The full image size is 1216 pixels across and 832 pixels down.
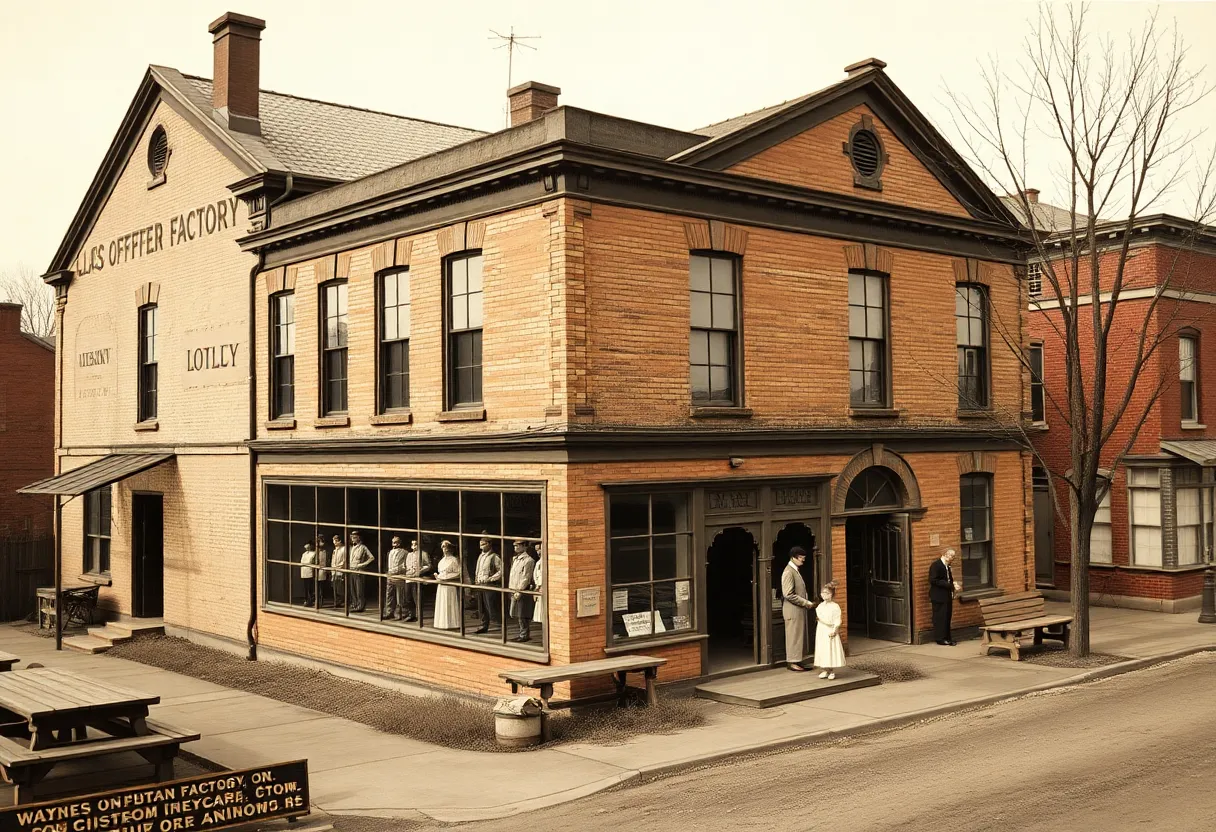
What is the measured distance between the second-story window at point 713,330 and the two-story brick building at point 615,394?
6 cm

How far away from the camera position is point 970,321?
21.3 m

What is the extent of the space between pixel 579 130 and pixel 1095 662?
11.5 m

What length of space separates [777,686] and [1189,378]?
1611 centimetres

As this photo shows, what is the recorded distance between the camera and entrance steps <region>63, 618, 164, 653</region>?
2292 centimetres

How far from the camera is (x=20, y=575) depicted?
92.1 feet

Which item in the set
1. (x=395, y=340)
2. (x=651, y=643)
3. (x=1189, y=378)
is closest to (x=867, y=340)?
(x=651, y=643)

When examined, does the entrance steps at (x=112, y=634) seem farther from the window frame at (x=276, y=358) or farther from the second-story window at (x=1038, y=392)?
the second-story window at (x=1038, y=392)

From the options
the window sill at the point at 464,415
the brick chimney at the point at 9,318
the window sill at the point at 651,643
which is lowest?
the window sill at the point at 651,643

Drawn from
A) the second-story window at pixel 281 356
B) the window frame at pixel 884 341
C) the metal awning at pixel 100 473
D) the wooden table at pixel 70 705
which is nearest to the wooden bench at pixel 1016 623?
the window frame at pixel 884 341

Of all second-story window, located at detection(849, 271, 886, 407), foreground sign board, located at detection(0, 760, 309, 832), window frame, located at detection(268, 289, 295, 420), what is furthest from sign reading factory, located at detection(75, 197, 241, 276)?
foreground sign board, located at detection(0, 760, 309, 832)

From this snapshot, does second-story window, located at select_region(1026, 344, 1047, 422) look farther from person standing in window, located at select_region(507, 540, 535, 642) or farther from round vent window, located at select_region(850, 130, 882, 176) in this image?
person standing in window, located at select_region(507, 540, 535, 642)

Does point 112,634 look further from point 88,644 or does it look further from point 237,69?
point 237,69

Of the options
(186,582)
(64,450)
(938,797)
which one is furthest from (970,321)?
(64,450)

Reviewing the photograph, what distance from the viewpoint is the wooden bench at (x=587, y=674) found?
13.9m
